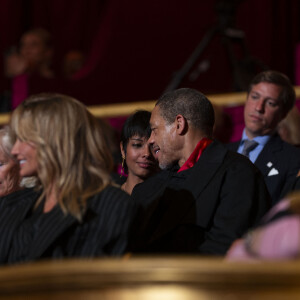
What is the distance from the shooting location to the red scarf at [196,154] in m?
2.52

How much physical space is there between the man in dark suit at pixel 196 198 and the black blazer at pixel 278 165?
48 centimetres

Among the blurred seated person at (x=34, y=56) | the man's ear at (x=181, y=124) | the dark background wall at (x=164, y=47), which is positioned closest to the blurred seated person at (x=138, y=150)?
the man's ear at (x=181, y=124)

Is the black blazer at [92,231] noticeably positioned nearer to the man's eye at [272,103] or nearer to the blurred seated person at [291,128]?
the man's eye at [272,103]

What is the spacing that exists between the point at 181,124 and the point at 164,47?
2.75 m

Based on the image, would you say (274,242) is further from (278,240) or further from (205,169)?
(205,169)

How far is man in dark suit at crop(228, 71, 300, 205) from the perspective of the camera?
302 cm

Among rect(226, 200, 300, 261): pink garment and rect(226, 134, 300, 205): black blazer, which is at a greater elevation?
rect(226, 200, 300, 261): pink garment

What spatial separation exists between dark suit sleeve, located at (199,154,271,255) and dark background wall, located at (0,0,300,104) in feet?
7.03

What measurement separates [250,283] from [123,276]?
237mm

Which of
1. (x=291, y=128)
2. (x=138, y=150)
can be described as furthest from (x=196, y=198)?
(x=291, y=128)

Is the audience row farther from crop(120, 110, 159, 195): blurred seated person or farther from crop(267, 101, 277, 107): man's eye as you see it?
crop(267, 101, 277, 107): man's eye

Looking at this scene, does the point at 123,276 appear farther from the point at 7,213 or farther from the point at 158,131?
the point at 158,131

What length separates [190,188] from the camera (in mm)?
2391

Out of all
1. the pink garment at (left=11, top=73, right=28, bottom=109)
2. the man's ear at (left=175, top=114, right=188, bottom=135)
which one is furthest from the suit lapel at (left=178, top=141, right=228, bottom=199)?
the pink garment at (left=11, top=73, right=28, bottom=109)
